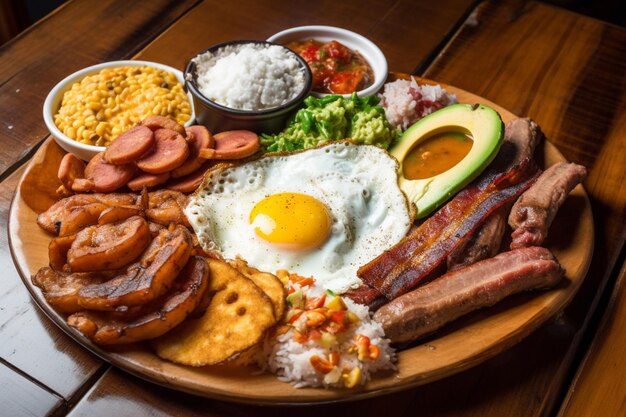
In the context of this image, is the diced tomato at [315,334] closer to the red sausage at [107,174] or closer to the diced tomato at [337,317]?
the diced tomato at [337,317]

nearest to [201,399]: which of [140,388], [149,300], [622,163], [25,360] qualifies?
[140,388]

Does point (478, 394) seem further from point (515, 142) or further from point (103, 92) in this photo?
point (103, 92)

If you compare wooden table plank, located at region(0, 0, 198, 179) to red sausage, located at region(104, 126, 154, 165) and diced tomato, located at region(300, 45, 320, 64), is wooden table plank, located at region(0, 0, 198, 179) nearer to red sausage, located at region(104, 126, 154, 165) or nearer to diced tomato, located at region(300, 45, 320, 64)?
red sausage, located at region(104, 126, 154, 165)

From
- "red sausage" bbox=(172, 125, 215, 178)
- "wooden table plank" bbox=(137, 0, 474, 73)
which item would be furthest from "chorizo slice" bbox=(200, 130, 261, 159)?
"wooden table plank" bbox=(137, 0, 474, 73)

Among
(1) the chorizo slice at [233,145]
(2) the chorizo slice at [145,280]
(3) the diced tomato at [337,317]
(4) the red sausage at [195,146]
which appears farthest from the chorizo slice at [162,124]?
(3) the diced tomato at [337,317]

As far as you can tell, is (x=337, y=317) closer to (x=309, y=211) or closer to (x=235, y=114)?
(x=309, y=211)
